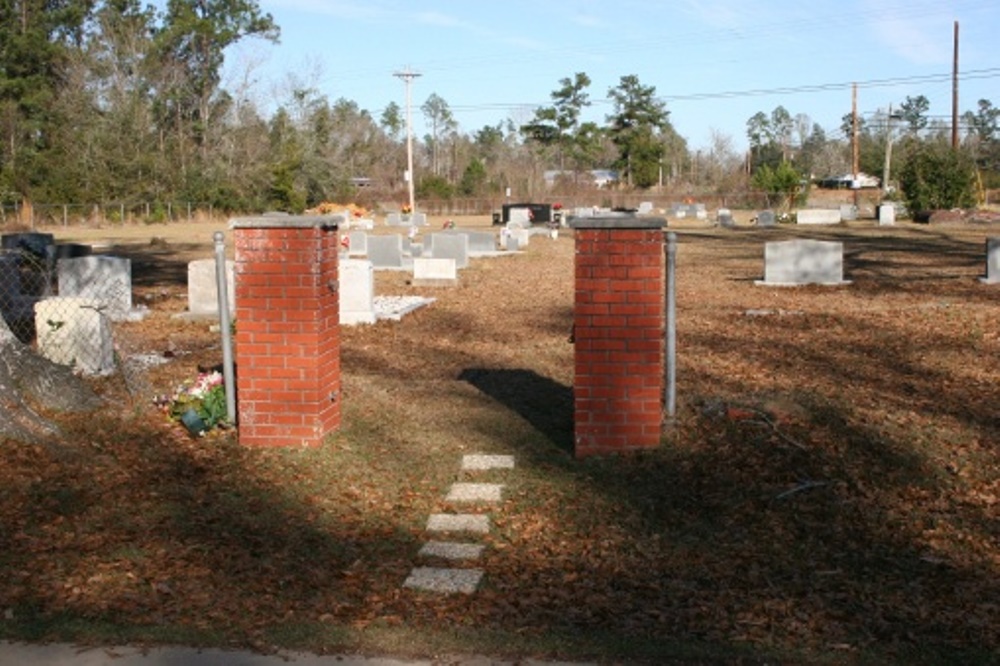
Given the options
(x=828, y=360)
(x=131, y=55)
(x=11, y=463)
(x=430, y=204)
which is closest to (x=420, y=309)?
(x=828, y=360)

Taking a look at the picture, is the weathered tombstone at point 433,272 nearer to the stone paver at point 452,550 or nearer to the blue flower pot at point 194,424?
the blue flower pot at point 194,424

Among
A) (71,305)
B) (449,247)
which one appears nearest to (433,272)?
(449,247)

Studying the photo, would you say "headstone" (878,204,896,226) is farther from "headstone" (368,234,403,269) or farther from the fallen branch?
the fallen branch

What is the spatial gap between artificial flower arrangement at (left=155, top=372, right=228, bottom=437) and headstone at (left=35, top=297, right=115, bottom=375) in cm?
176

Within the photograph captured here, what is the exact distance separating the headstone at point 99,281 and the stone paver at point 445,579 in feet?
34.1

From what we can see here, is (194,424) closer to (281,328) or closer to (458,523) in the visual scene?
(281,328)

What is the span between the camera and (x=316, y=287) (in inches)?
269

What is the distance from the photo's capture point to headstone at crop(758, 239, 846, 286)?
18.9 meters

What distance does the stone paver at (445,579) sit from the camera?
4.84 meters

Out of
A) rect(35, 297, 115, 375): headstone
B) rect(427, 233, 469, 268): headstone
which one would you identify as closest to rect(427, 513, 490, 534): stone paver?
rect(35, 297, 115, 375): headstone

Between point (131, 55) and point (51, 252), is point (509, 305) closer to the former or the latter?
point (51, 252)

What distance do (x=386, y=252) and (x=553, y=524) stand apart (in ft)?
59.6

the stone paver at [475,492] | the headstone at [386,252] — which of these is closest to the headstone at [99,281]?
the headstone at [386,252]

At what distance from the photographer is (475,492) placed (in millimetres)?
6254
